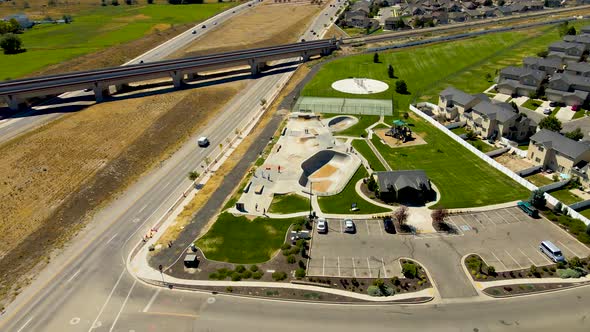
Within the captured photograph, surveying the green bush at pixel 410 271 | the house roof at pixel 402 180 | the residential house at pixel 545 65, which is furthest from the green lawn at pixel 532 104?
the green bush at pixel 410 271

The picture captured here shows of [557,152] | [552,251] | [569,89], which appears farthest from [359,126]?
[569,89]

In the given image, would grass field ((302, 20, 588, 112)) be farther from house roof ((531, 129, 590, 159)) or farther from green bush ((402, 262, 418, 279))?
green bush ((402, 262, 418, 279))

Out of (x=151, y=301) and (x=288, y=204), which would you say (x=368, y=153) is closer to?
(x=288, y=204)

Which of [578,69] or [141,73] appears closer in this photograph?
[578,69]

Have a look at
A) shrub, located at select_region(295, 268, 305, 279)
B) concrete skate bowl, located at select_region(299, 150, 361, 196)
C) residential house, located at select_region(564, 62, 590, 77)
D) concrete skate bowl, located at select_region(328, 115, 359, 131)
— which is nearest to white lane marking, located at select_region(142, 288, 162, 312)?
shrub, located at select_region(295, 268, 305, 279)

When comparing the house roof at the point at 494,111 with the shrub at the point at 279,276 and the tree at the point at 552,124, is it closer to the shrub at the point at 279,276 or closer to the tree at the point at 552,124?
the tree at the point at 552,124

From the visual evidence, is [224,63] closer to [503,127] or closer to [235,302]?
[503,127]
